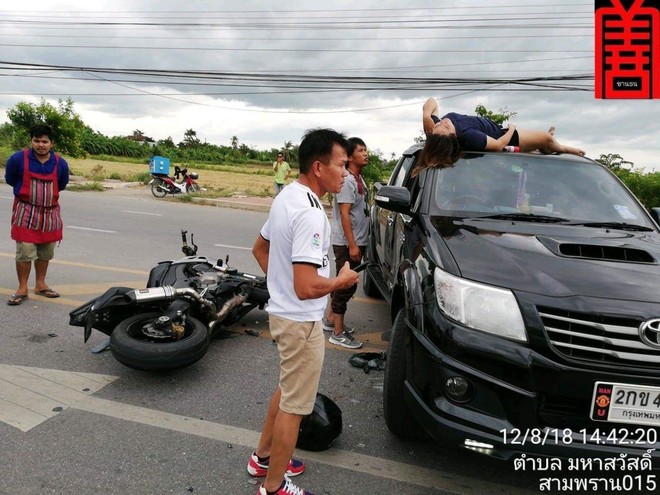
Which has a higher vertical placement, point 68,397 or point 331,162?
point 331,162

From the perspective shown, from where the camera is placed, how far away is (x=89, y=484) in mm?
2396

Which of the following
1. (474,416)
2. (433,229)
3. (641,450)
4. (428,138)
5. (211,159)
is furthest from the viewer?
(211,159)

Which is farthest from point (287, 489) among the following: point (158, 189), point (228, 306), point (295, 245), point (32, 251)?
point (158, 189)

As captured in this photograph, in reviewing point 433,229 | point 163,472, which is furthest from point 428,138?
point 163,472

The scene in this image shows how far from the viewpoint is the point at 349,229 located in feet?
14.0

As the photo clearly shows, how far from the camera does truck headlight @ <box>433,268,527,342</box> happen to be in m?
2.15

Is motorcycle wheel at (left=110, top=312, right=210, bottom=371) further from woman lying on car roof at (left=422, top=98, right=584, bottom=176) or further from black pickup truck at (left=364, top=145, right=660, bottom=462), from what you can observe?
woman lying on car roof at (left=422, top=98, right=584, bottom=176)

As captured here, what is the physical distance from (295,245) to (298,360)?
1.75 feet

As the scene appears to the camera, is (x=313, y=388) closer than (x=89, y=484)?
Yes

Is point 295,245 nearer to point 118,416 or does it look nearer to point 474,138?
point 118,416

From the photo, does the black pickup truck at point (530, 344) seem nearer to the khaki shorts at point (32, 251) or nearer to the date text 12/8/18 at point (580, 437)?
the date text 12/8/18 at point (580, 437)

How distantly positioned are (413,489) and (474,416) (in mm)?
635

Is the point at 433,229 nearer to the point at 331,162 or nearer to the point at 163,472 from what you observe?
the point at 331,162

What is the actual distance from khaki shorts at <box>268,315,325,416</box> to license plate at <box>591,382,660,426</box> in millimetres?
1190
